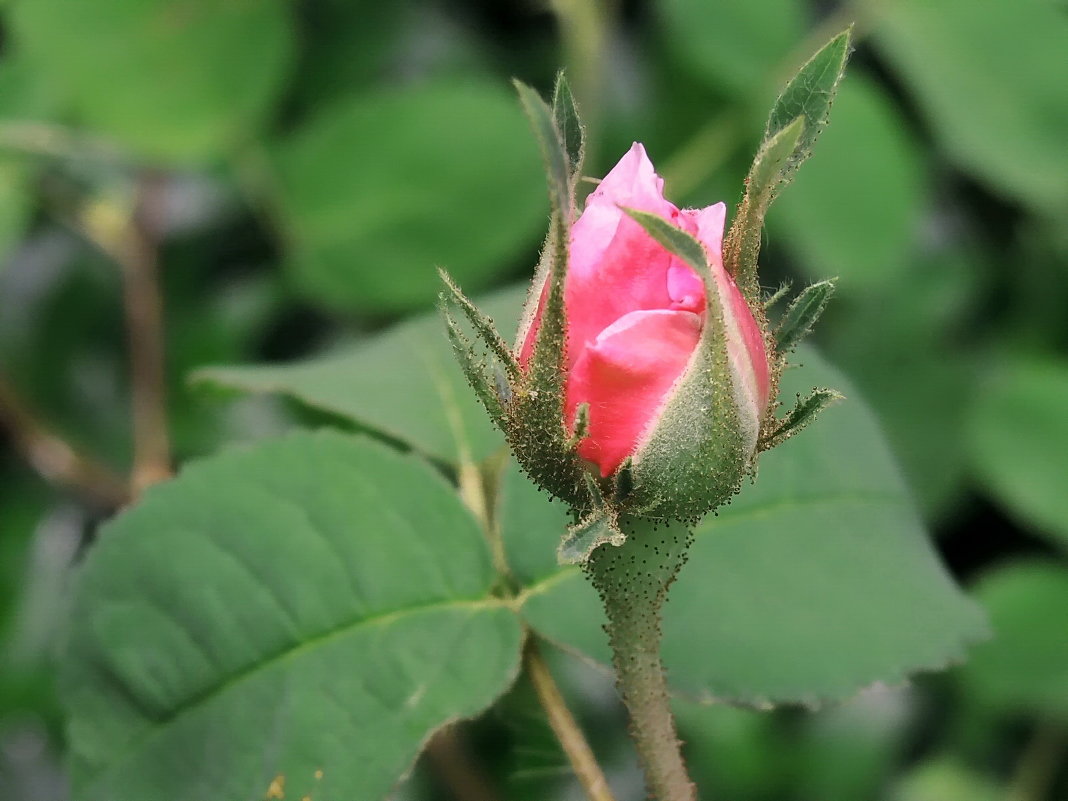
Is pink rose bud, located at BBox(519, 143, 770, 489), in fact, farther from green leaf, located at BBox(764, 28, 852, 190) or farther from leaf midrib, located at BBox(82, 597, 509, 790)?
leaf midrib, located at BBox(82, 597, 509, 790)

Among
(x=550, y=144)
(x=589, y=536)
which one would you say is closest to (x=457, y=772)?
(x=589, y=536)

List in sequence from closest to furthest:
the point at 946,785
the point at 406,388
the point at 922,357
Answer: the point at 406,388 < the point at 946,785 < the point at 922,357

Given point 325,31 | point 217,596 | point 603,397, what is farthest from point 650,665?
point 325,31

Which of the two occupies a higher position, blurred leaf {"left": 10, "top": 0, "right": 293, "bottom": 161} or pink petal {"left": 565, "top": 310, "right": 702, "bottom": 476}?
blurred leaf {"left": 10, "top": 0, "right": 293, "bottom": 161}

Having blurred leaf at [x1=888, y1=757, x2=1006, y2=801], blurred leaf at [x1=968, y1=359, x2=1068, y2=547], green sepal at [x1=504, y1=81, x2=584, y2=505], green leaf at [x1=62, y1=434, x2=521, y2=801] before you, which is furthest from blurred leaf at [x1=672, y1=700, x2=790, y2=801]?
green sepal at [x1=504, y1=81, x2=584, y2=505]

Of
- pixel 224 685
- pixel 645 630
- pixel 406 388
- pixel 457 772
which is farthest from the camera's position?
pixel 457 772

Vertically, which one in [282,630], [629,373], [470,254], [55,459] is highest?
[629,373]

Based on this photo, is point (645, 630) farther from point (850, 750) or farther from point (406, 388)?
point (850, 750)

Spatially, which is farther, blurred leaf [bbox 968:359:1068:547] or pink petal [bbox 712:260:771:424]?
blurred leaf [bbox 968:359:1068:547]
